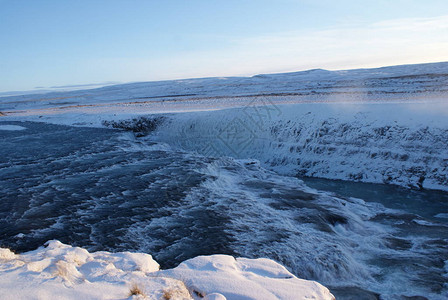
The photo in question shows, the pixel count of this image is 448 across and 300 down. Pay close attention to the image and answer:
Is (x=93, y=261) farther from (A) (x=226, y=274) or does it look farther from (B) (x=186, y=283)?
(A) (x=226, y=274)

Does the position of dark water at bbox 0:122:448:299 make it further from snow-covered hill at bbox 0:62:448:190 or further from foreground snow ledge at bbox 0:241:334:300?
foreground snow ledge at bbox 0:241:334:300

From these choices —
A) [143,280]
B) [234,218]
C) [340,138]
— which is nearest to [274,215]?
[234,218]

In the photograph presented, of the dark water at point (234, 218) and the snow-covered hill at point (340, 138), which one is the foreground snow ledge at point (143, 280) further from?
the snow-covered hill at point (340, 138)

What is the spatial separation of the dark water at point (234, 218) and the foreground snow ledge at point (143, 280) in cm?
134

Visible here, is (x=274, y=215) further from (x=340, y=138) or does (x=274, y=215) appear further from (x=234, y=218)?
(x=340, y=138)

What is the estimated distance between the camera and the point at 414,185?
43.6 ft

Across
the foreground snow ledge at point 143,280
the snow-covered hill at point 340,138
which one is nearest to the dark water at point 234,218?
the snow-covered hill at point 340,138

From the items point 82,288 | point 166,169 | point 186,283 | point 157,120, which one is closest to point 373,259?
point 186,283

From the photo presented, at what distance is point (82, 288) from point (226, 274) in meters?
2.06

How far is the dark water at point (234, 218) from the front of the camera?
284 inches

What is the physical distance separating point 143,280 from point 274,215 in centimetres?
535

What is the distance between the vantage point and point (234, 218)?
29.9 feet

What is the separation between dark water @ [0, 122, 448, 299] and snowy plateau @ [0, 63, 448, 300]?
0.05m

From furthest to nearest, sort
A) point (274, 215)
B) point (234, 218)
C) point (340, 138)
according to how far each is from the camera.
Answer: point (340, 138) → point (274, 215) → point (234, 218)
